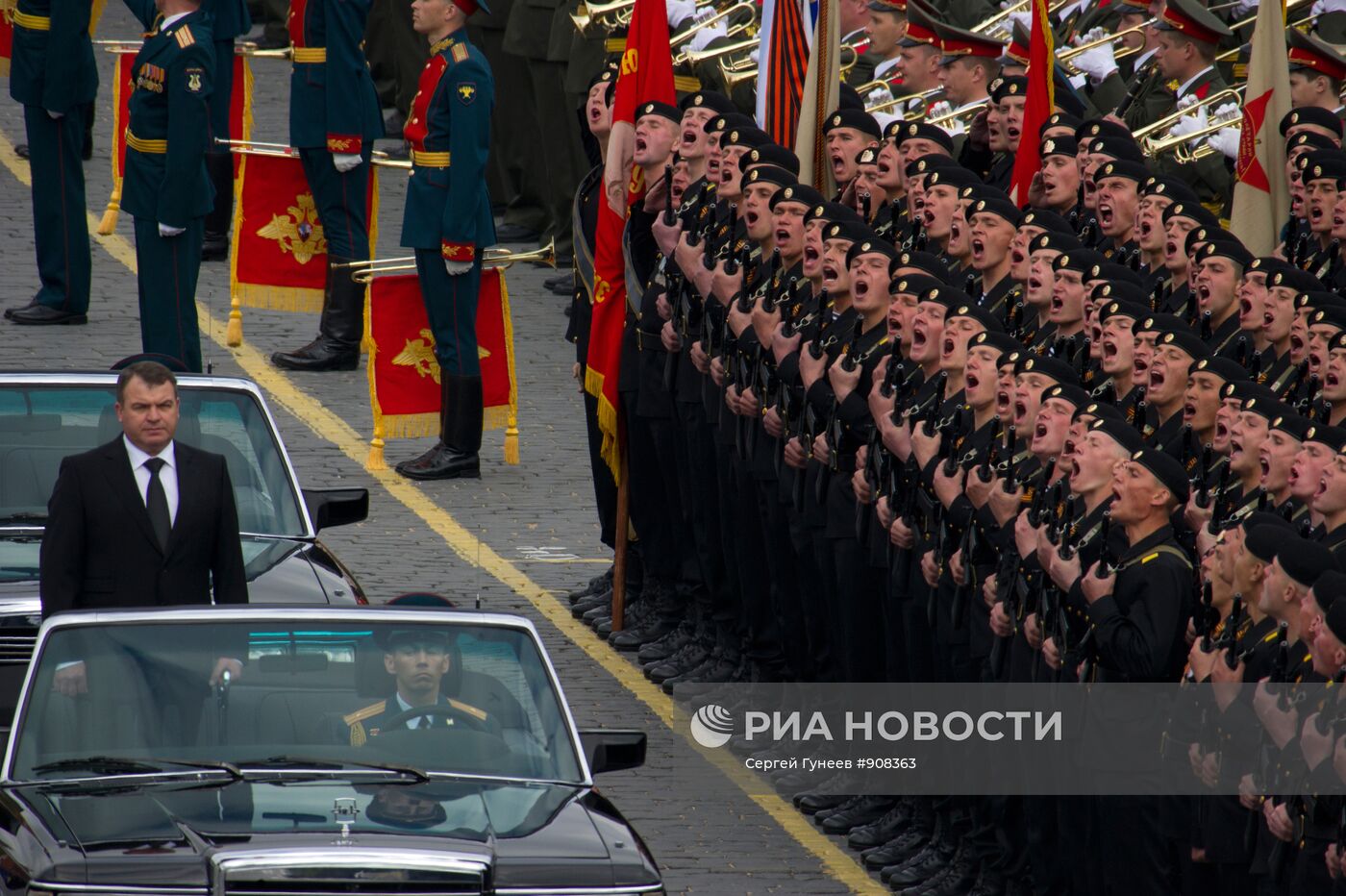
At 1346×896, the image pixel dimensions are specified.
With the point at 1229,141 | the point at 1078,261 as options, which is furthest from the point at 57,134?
A: the point at 1078,261

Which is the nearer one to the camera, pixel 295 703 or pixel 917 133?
pixel 295 703

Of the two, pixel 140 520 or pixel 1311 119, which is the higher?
pixel 1311 119

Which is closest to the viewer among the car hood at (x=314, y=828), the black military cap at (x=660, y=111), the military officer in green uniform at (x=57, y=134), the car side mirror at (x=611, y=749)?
the car hood at (x=314, y=828)

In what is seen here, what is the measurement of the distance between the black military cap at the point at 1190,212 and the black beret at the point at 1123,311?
1029 mm

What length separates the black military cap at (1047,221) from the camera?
10.4 meters

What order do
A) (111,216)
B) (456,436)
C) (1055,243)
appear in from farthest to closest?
(111,216), (456,436), (1055,243)

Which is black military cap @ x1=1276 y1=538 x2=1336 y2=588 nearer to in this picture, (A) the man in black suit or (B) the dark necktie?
(A) the man in black suit

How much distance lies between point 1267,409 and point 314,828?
138 inches

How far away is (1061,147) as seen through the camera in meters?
11.5

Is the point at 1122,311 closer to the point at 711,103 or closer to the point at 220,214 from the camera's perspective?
the point at 711,103

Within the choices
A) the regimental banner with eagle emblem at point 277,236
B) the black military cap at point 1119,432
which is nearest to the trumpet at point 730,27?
the regimental banner with eagle emblem at point 277,236

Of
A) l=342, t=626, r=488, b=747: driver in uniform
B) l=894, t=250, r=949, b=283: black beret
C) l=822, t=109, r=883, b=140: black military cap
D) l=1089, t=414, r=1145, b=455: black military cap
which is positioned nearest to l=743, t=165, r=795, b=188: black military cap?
l=894, t=250, r=949, b=283: black beret

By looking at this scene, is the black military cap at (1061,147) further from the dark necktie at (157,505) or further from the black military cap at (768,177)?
the dark necktie at (157,505)

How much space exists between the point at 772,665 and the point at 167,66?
5.23 metres
